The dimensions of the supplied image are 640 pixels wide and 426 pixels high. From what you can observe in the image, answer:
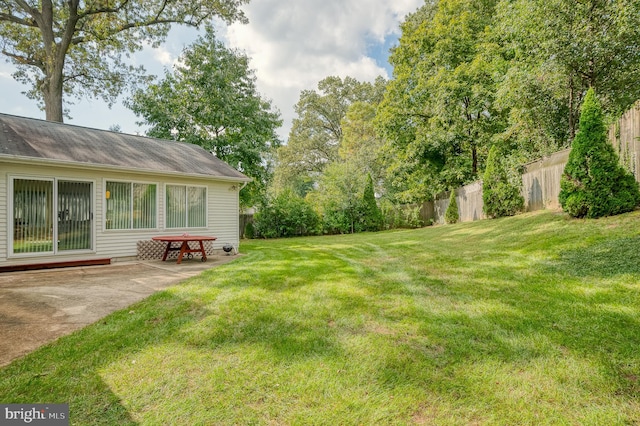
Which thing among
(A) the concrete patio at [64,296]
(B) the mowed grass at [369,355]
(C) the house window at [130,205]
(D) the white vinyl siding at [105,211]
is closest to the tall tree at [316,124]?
(D) the white vinyl siding at [105,211]

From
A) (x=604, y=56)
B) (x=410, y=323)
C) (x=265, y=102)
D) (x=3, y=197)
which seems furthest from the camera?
(x=265, y=102)

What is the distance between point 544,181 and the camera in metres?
9.48

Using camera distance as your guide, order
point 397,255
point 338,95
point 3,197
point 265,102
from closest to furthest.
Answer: point 3,197
point 397,255
point 265,102
point 338,95

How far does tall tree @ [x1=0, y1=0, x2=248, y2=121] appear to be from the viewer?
1254 centimetres

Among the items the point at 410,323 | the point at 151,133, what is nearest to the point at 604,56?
the point at 410,323

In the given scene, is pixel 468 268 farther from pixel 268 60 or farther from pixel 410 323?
pixel 268 60

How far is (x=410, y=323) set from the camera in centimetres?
300

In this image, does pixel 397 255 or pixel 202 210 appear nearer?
pixel 397 255

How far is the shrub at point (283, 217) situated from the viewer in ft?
54.4

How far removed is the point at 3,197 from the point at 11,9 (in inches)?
453

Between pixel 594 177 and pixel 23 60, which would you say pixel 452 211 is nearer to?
pixel 594 177

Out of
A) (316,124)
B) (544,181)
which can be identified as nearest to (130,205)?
(544,181)

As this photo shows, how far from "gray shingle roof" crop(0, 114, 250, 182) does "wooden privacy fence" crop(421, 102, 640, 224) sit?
951cm

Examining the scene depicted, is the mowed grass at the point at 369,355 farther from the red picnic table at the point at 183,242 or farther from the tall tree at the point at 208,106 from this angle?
the tall tree at the point at 208,106
